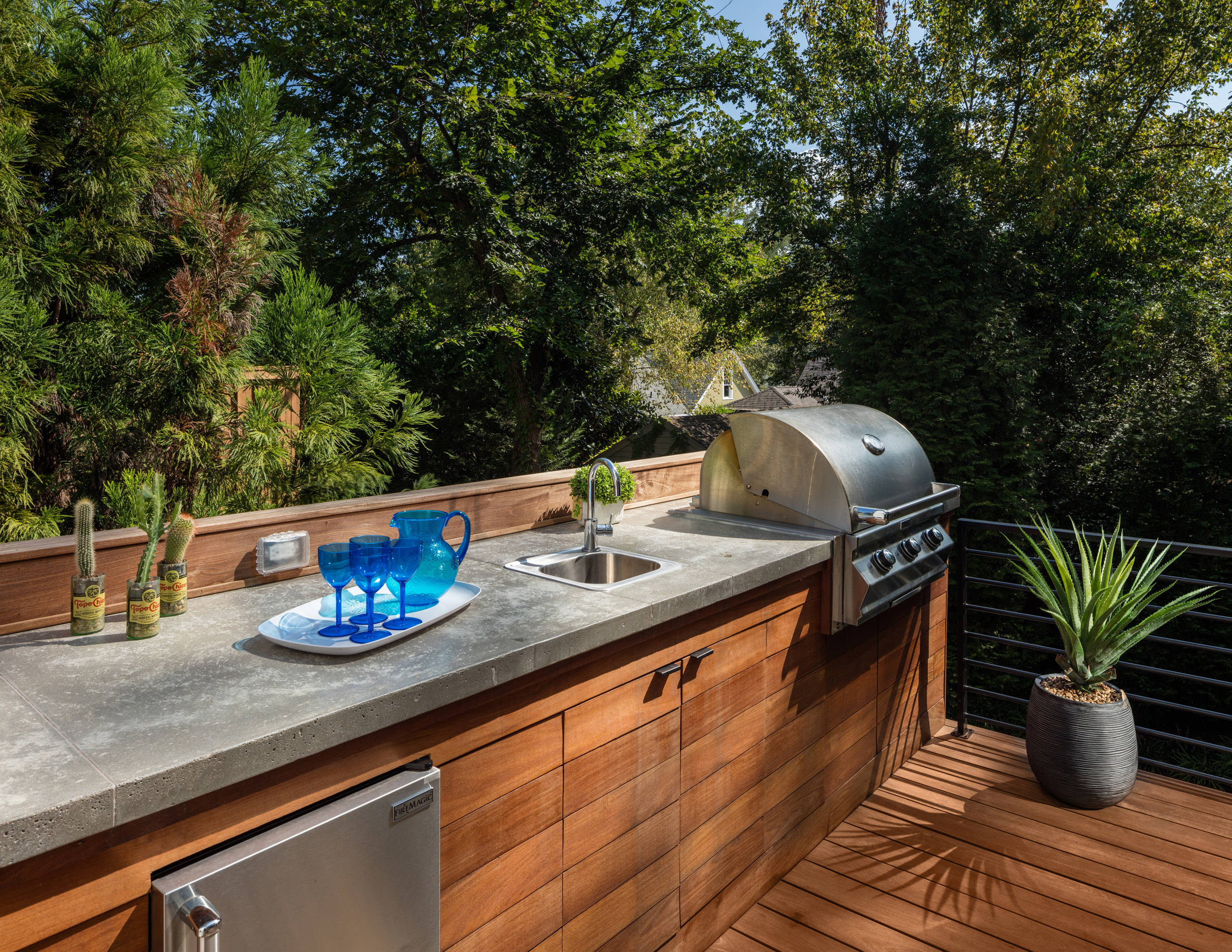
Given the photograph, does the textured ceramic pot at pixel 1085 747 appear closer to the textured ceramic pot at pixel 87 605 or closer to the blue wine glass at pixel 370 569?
the blue wine glass at pixel 370 569

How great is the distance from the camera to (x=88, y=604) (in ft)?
4.57

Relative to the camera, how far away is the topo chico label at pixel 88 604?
139 cm

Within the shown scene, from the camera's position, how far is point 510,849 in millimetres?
1368

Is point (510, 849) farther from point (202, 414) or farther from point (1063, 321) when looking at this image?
point (1063, 321)

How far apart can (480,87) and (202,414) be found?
667cm

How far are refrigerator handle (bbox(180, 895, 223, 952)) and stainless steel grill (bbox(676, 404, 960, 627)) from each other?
1764mm

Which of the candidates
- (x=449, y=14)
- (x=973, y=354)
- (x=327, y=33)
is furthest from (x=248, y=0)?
(x=973, y=354)

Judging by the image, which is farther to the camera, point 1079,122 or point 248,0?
point 1079,122

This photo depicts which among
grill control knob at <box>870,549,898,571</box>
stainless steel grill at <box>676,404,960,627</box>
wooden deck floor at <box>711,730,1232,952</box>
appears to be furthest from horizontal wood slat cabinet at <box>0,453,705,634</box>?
wooden deck floor at <box>711,730,1232,952</box>

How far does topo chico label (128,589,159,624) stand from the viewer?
137 cm

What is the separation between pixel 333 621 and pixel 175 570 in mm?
349

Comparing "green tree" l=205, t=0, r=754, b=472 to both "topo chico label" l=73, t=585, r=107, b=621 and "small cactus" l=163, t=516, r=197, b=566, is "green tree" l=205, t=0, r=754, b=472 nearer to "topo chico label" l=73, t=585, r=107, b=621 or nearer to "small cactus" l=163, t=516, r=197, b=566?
"small cactus" l=163, t=516, r=197, b=566

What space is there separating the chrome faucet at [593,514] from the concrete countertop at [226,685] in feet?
1.06

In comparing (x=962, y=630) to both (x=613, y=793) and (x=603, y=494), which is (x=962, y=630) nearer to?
(x=603, y=494)
